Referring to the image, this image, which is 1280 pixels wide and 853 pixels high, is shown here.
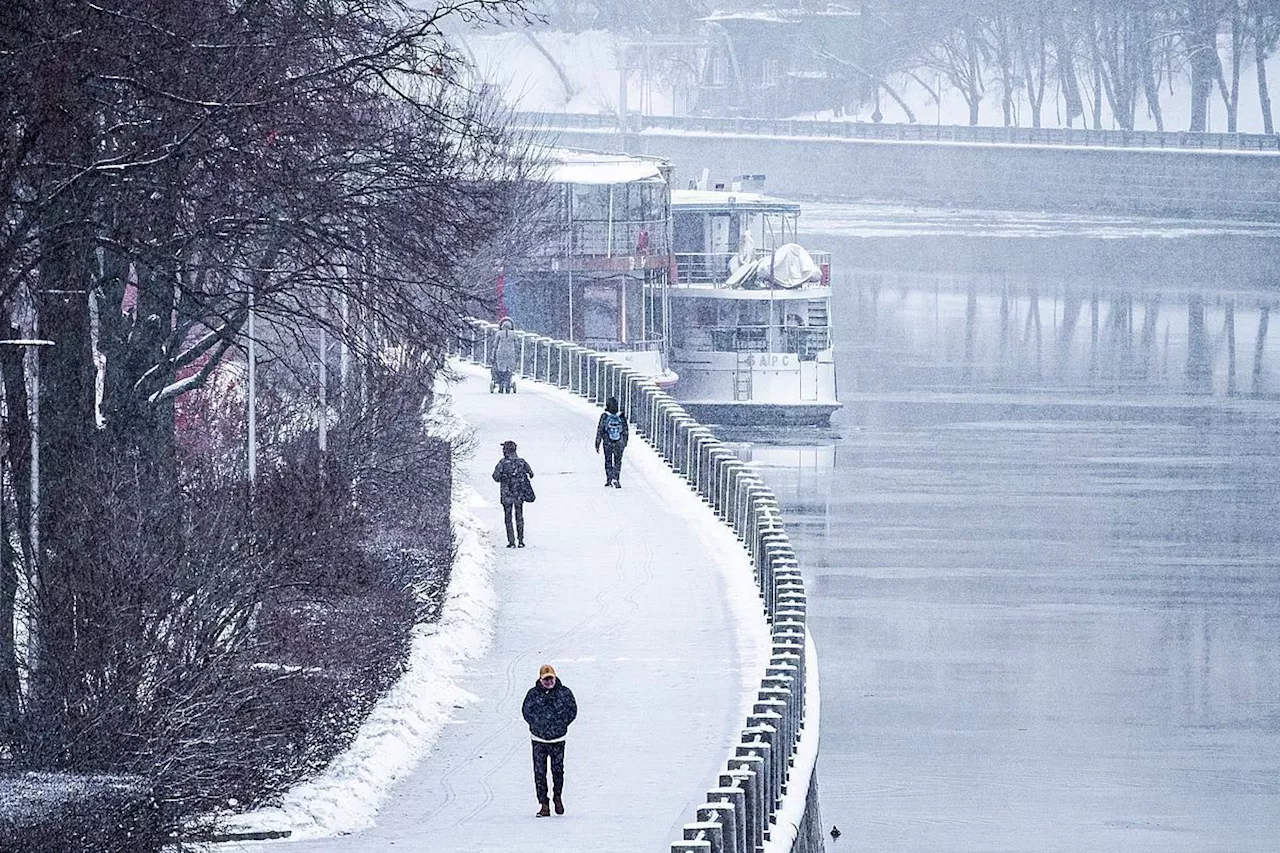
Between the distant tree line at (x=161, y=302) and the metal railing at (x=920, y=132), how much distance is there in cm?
6528

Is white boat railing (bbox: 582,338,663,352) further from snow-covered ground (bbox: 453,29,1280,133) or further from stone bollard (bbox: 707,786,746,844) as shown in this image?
snow-covered ground (bbox: 453,29,1280,133)

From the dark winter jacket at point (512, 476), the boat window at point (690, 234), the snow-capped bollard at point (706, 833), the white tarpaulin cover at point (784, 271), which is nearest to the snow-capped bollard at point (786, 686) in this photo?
the snow-capped bollard at point (706, 833)

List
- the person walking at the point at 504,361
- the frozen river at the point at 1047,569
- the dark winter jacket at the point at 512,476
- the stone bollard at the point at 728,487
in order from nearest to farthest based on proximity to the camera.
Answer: the frozen river at the point at 1047,569 → the dark winter jacket at the point at 512,476 → the stone bollard at the point at 728,487 → the person walking at the point at 504,361

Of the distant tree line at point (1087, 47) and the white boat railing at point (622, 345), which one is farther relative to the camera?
the distant tree line at point (1087, 47)

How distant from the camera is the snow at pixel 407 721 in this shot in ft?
48.0

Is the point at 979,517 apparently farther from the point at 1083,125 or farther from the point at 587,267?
the point at 1083,125

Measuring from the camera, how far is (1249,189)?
91.8 m

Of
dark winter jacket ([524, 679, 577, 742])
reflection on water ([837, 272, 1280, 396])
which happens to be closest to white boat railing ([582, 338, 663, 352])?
reflection on water ([837, 272, 1280, 396])

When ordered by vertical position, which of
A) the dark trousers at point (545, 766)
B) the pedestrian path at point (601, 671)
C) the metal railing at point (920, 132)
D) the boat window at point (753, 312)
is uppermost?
the metal railing at point (920, 132)

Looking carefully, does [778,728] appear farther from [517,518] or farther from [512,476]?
[517,518]

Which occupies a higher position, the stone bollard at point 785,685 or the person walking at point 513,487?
the person walking at point 513,487

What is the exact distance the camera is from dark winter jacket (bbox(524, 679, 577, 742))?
1489 centimetres

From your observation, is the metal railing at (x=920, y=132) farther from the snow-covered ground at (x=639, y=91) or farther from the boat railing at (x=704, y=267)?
the boat railing at (x=704, y=267)

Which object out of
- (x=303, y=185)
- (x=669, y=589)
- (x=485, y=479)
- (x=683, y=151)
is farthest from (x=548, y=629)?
(x=683, y=151)
